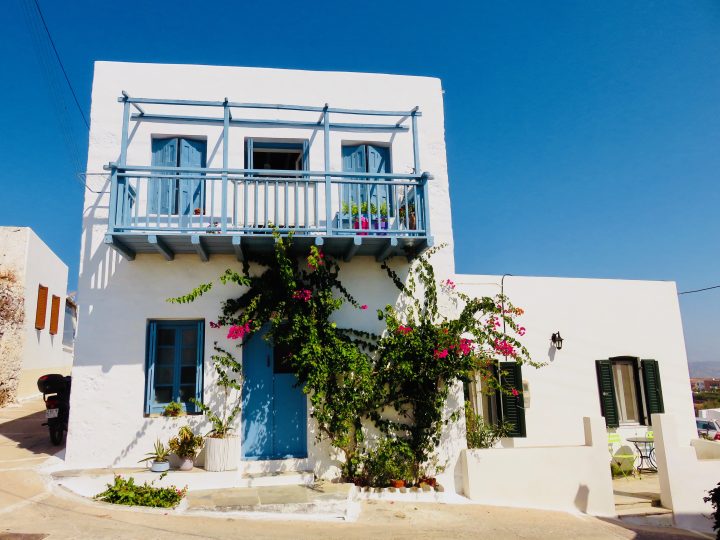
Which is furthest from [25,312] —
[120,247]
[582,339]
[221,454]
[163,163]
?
[582,339]

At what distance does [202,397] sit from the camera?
838 centimetres

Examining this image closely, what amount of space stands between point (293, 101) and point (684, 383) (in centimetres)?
1126

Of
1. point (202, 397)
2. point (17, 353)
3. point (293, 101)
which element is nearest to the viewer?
point (202, 397)

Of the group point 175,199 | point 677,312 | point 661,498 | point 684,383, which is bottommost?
point 661,498

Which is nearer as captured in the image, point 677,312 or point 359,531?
point 359,531

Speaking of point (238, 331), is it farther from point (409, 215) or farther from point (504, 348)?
point (504, 348)

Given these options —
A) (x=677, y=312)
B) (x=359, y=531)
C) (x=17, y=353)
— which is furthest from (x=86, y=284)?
(x=677, y=312)

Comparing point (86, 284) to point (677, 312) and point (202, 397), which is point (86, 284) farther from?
point (677, 312)

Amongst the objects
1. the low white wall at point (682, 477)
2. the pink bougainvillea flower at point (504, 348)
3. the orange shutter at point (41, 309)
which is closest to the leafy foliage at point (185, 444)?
the pink bougainvillea flower at point (504, 348)

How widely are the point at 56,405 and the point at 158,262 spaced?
3.41 metres

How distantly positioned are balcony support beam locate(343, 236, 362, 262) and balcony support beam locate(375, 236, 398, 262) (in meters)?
0.46

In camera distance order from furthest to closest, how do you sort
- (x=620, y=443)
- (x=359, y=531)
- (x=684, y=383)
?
(x=684, y=383), (x=620, y=443), (x=359, y=531)

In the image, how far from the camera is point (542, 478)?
8.70m

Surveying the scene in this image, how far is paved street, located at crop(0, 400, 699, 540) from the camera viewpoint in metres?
6.18
